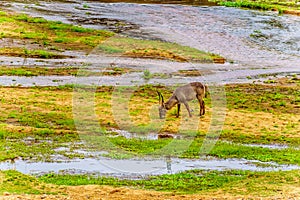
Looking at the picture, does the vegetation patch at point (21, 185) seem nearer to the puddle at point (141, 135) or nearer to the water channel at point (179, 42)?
the water channel at point (179, 42)

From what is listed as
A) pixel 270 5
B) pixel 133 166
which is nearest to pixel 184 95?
pixel 133 166

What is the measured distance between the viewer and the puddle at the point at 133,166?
1784 cm

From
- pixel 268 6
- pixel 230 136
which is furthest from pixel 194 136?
pixel 268 6

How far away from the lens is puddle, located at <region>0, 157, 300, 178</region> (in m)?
17.8

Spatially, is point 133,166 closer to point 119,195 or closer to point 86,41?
point 119,195

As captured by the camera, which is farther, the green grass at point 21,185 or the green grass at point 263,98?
the green grass at point 263,98

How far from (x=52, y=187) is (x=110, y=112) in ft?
30.2

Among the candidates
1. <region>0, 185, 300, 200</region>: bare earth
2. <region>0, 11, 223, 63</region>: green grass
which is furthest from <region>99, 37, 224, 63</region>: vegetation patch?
<region>0, 185, 300, 200</region>: bare earth

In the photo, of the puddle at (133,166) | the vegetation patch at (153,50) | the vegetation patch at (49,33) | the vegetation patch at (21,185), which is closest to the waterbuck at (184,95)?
the puddle at (133,166)

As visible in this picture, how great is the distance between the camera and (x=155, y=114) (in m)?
25.1

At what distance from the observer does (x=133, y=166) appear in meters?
18.6

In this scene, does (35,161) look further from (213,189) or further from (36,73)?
(36,73)

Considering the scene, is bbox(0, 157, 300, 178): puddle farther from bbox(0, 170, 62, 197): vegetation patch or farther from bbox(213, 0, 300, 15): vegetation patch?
bbox(213, 0, 300, 15): vegetation patch

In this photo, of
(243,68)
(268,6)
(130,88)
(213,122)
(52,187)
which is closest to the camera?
(52,187)
